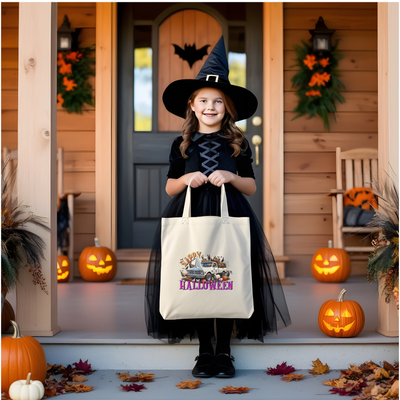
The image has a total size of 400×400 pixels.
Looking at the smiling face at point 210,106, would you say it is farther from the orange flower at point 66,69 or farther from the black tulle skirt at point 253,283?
the orange flower at point 66,69

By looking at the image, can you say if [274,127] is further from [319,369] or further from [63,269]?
[319,369]

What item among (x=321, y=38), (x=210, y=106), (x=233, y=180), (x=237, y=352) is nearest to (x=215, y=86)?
(x=210, y=106)

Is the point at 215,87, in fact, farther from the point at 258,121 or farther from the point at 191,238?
the point at 258,121

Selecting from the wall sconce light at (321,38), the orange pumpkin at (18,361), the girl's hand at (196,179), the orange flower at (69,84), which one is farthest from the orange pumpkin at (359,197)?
the orange pumpkin at (18,361)

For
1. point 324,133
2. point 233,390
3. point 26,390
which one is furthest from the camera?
point 324,133

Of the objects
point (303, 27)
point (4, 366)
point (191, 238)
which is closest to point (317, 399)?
point (191, 238)

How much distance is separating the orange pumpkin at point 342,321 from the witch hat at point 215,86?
96 centimetres

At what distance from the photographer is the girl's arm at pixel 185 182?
187cm

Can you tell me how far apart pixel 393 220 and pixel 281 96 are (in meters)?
2.10

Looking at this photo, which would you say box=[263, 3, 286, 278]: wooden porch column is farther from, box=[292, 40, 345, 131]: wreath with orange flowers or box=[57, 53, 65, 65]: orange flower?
box=[57, 53, 65, 65]: orange flower

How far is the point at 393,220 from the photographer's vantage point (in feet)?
6.03

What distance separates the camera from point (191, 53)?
3.87 m

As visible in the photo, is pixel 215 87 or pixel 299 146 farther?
pixel 299 146

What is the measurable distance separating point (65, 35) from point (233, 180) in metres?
2.46
